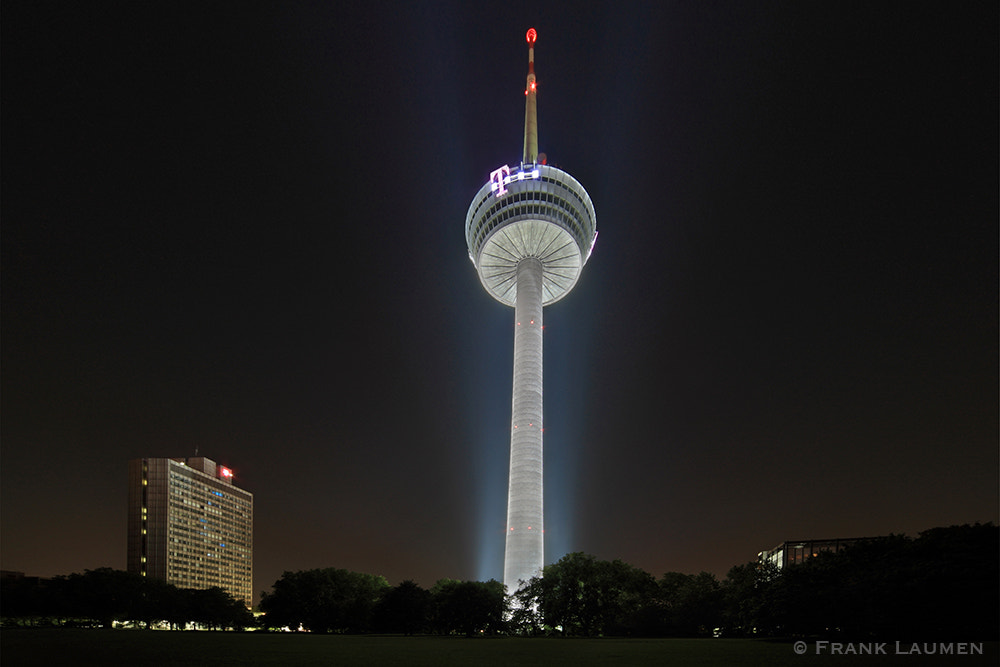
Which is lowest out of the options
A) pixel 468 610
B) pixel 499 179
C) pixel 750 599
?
pixel 468 610

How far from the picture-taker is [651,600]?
71875 mm

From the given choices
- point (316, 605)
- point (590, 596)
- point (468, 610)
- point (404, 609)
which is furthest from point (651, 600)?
point (316, 605)

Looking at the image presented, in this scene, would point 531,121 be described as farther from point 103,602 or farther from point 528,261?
point 103,602

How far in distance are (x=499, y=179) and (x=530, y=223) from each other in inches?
383

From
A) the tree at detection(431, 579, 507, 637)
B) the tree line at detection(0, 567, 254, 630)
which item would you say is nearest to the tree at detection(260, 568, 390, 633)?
the tree at detection(431, 579, 507, 637)

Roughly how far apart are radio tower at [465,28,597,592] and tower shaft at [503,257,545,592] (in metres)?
0.14

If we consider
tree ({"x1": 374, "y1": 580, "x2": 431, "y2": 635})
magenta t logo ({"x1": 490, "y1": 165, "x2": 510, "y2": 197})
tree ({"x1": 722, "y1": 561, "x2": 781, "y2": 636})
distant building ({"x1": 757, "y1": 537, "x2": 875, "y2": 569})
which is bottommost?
distant building ({"x1": 757, "y1": 537, "x2": 875, "y2": 569})

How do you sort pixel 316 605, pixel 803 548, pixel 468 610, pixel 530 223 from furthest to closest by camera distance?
1. pixel 803 548
2. pixel 530 223
3. pixel 316 605
4. pixel 468 610

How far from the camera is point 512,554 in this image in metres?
90.9

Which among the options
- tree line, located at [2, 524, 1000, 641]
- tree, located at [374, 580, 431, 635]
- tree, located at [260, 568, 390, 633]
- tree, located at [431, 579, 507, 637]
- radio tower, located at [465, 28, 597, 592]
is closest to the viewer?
tree line, located at [2, 524, 1000, 641]

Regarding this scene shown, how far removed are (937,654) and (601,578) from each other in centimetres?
4100

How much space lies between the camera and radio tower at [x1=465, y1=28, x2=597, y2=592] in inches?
3637

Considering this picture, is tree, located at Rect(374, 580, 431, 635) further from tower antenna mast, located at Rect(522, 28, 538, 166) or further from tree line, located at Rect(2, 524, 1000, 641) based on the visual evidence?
tower antenna mast, located at Rect(522, 28, 538, 166)

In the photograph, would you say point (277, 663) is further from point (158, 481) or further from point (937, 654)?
point (158, 481)
